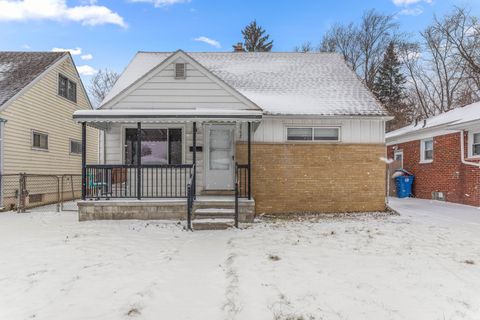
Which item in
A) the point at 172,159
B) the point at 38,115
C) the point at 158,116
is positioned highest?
the point at 38,115

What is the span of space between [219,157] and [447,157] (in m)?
9.16

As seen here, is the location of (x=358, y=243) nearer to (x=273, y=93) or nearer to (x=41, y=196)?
(x=273, y=93)

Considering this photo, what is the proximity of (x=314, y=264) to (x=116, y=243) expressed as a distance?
12.8 ft

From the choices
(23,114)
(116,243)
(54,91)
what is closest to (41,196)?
(23,114)

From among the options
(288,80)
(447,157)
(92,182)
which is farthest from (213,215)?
(447,157)

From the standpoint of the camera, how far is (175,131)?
10.3 m

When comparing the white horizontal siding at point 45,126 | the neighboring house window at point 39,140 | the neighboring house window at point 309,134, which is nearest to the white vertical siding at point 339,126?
the neighboring house window at point 309,134

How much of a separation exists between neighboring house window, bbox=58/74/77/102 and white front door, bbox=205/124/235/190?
9.10 m

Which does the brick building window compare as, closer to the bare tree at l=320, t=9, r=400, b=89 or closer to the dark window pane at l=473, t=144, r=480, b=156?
the dark window pane at l=473, t=144, r=480, b=156

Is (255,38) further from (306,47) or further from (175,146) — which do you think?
(175,146)

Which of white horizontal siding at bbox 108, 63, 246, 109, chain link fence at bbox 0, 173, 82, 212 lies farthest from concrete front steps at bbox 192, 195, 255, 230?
chain link fence at bbox 0, 173, 82, 212

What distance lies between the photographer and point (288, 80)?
12.6 metres

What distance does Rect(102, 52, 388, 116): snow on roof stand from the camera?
10.5 meters

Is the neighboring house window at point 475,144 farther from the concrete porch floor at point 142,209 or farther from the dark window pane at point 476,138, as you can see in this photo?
the concrete porch floor at point 142,209
